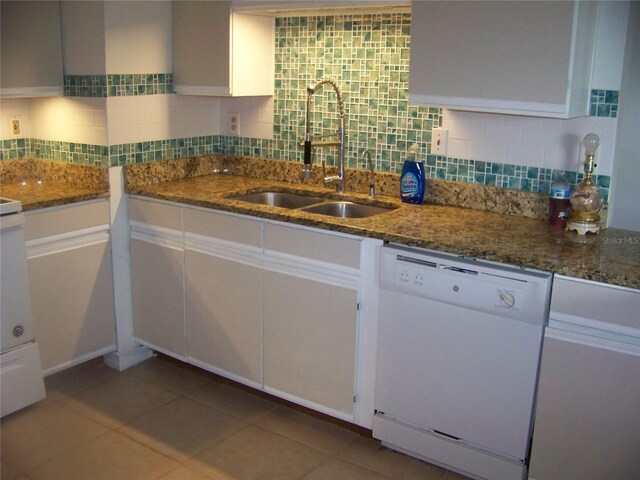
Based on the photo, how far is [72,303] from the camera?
327cm

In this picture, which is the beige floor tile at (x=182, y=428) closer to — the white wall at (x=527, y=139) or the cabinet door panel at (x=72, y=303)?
the cabinet door panel at (x=72, y=303)

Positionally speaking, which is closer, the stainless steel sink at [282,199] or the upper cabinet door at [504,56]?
the upper cabinet door at [504,56]

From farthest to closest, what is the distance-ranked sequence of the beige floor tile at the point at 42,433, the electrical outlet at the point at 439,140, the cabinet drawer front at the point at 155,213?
the cabinet drawer front at the point at 155,213, the electrical outlet at the point at 439,140, the beige floor tile at the point at 42,433

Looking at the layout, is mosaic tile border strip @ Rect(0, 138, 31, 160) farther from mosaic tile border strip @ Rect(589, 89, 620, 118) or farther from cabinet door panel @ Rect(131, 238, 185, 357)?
mosaic tile border strip @ Rect(589, 89, 620, 118)

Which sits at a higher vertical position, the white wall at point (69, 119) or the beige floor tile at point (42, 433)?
the white wall at point (69, 119)

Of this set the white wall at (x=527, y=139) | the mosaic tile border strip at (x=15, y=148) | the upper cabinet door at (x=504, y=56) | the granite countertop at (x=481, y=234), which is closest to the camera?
the granite countertop at (x=481, y=234)

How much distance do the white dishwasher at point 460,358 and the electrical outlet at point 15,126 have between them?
6.75 ft

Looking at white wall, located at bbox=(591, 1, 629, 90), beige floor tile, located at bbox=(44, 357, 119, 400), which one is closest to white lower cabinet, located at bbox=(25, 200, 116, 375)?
beige floor tile, located at bbox=(44, 357, 119, 400)

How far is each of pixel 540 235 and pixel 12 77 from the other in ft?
7.85

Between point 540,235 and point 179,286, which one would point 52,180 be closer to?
point 179,286

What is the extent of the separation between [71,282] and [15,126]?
0.90 meters

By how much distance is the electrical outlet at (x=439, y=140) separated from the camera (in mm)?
3041

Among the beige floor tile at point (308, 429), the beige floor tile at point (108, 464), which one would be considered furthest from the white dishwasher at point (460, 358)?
the beige floor tile at point (108, 464)

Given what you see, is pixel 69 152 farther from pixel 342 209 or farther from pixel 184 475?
pixel 184 475
